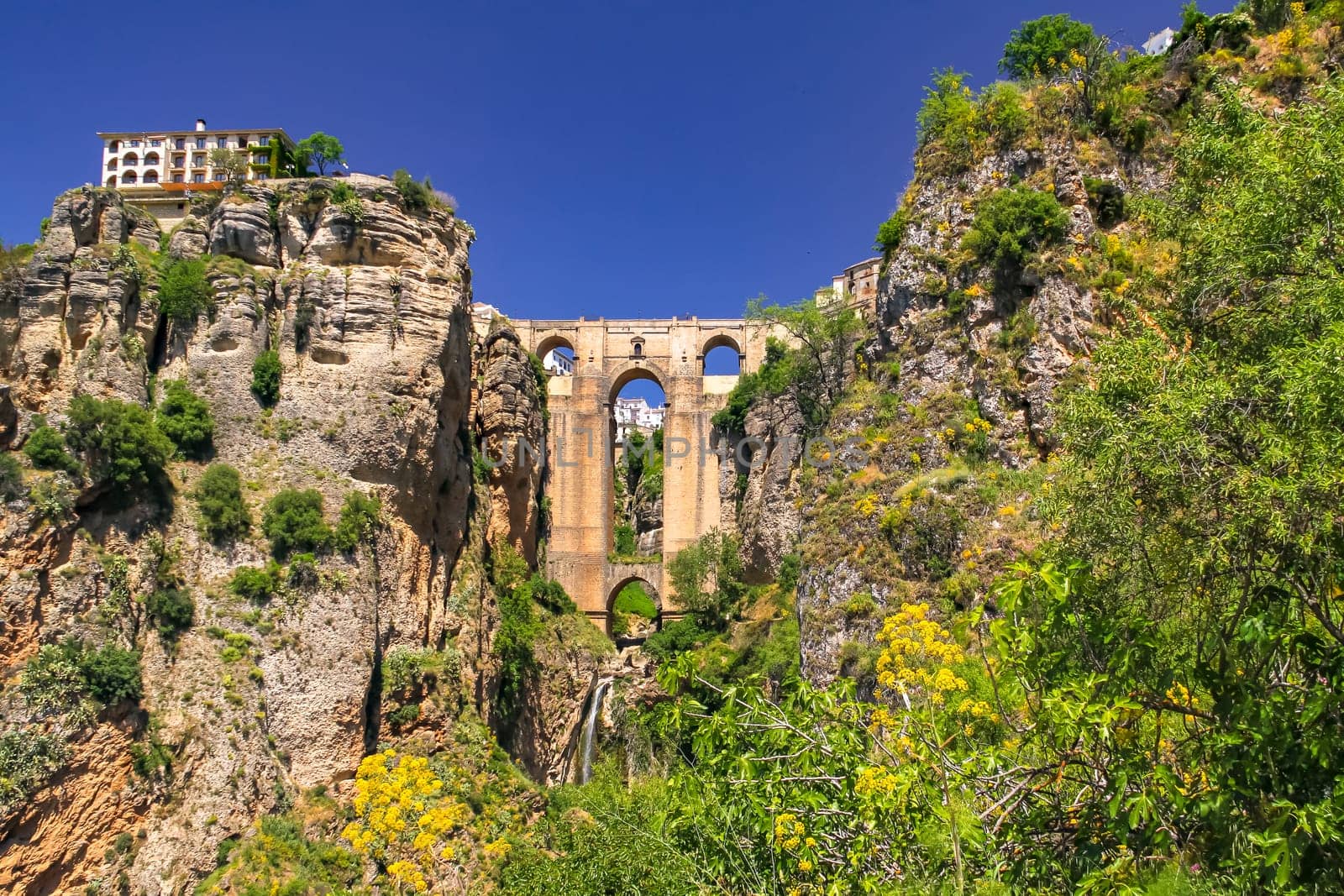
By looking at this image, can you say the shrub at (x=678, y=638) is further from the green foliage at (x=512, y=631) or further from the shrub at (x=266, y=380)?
the shrub at (x=266, y=380)

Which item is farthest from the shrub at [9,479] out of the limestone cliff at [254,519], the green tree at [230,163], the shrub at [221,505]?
the green tree at [230,163]

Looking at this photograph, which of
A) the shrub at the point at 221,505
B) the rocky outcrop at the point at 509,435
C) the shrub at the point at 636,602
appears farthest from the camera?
the shrub at the point at 636,602

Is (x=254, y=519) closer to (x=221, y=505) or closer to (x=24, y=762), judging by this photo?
(x=221, y=505)

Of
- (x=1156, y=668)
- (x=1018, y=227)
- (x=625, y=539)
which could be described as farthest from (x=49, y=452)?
(x=625, y=539)

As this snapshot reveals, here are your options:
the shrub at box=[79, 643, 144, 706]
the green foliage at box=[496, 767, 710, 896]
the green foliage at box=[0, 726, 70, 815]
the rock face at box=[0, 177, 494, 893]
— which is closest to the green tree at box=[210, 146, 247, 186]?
the rock face at box=[0, 177, 494, 893]

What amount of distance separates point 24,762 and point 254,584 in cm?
524

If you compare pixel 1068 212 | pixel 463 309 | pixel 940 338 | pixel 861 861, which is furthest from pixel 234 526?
pixel 1068 212

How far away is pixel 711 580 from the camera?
40.3 meters

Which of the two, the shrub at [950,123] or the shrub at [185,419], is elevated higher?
the shrub at [950,123]

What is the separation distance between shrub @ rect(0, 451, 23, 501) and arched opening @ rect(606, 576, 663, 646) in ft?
91.0

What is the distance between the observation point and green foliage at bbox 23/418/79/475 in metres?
18.3

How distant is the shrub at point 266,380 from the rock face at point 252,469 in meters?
0.19

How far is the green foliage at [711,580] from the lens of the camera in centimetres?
3812

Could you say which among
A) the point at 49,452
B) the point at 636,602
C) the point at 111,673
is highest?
the point at 49,452
